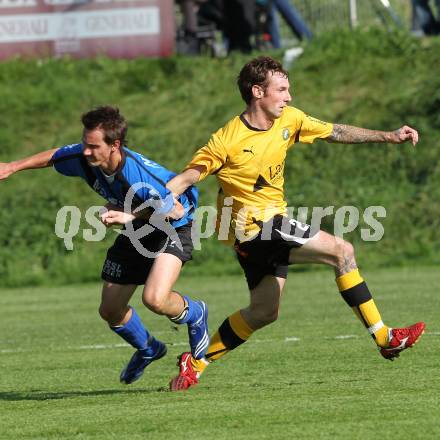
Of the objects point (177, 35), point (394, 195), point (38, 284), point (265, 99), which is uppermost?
point (177, 35)

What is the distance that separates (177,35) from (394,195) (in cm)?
532

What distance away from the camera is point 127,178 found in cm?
694

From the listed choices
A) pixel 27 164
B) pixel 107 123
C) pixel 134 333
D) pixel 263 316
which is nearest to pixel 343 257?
pixel 263 316

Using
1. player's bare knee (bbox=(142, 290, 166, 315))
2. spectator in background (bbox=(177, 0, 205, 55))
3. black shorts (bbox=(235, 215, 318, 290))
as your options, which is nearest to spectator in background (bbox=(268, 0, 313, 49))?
spectator in background (bbox=(177, 0, 205, 55))

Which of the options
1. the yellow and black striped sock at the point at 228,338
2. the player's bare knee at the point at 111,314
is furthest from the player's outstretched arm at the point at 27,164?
the yellow and black striped sock at the point at 228,338

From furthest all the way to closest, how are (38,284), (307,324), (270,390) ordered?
(38,284) < (307,324) < (270,390)

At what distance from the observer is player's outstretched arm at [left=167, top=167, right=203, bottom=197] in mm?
6766

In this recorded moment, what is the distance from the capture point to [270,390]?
22.1ft

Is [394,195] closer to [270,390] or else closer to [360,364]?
[360,364]

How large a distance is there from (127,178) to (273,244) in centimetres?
97

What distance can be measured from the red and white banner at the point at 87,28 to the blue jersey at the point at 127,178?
40.6ft

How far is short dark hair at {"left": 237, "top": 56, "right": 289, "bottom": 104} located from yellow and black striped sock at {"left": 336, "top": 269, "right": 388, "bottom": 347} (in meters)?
1.27

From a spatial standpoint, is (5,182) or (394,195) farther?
(5,182)

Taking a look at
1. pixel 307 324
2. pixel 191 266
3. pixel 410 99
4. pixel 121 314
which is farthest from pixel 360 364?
pixel 410 99
